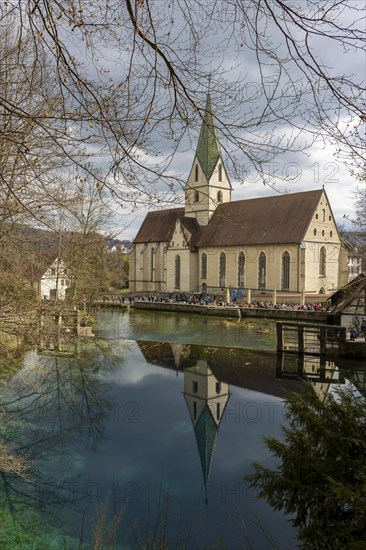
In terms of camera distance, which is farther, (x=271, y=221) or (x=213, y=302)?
(x=271, y=221)

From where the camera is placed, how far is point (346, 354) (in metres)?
16.9

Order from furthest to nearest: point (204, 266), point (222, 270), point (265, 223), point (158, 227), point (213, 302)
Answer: point (158, 227), point (204, 266), point (222, 270), point (265, 223), point (213, 302)

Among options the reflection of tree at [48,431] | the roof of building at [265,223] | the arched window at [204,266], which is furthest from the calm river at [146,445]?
the arched window at [204,266]

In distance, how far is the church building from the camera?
112ft

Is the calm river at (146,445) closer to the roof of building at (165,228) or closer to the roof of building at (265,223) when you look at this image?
the roof of building at (265,223)

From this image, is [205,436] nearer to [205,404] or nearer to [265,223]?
[205,404]

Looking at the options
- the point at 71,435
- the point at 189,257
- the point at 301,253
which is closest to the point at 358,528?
the point at 71,435

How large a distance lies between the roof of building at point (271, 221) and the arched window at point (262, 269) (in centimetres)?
125

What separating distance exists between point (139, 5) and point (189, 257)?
3856 cm

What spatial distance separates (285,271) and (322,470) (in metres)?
31.4

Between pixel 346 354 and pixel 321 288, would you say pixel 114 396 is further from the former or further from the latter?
pixel 321 288

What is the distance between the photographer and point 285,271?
113 ft

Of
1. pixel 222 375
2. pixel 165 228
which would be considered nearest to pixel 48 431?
pixel 222 375

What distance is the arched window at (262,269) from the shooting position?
117ft
